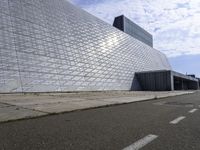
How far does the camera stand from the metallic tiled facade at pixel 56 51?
25109 millimetres

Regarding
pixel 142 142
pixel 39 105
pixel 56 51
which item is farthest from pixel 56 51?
pixel 142 142

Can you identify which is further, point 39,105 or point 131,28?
point 131,28

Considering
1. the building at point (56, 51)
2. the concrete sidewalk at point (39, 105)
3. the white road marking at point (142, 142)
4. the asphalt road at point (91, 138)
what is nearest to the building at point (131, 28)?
the building at point (56, 51)

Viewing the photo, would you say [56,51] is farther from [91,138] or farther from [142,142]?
[142,142]

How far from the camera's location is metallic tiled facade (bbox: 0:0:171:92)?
82.4 ft

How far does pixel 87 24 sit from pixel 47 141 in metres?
44.2

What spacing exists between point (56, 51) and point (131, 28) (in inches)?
2855

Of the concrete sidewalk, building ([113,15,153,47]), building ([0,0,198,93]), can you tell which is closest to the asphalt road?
the concrete sidewalk

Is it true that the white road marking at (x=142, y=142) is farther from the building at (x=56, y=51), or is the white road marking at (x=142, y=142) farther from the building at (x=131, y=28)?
the building at (x=131, y=28)

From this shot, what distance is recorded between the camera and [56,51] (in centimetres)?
3266

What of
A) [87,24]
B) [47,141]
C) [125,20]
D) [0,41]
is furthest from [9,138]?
[125,20]

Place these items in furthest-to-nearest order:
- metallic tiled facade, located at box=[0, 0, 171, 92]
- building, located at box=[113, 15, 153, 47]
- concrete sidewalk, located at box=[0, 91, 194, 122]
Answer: building, located at box=[113, 15, 153, 47]
metallic tiled facade, located at box=[0, 0, 171, 92]
concrete sidewalk, located at box=[0, 91, 194, 122]

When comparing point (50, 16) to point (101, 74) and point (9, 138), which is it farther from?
point (9, 138)

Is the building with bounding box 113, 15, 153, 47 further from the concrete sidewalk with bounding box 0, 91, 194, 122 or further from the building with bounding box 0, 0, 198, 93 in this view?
the concrete sidewalk with bounding box 0, 91, 194, 122
